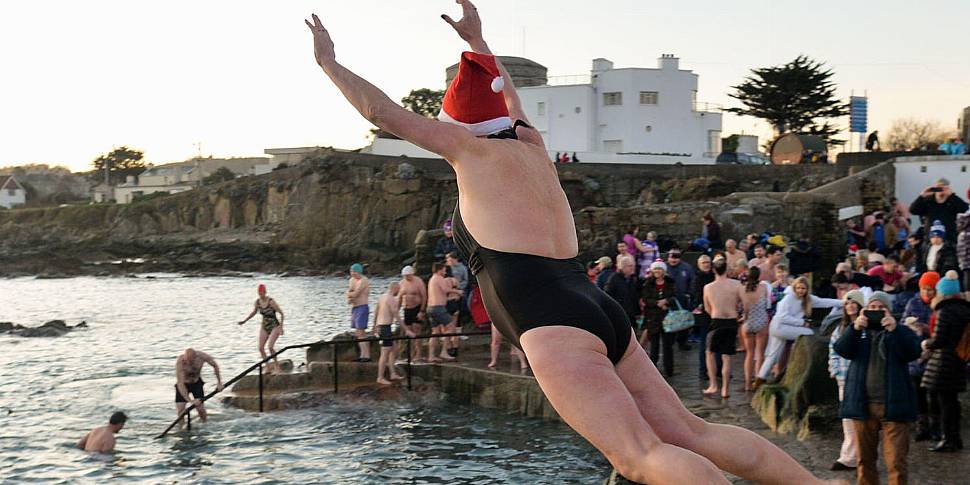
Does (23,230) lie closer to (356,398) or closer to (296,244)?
(296,244)

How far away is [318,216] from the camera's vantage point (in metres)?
63.1

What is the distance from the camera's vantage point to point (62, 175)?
135625mm

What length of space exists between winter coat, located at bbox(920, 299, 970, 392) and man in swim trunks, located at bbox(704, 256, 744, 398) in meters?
3.59

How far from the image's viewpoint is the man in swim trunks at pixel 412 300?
17391 mm

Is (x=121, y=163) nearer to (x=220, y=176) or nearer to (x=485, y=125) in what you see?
(x=220, y=176)

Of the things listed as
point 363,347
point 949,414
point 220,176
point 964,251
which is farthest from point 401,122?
point 220,176

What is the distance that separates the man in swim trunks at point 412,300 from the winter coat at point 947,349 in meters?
9.55

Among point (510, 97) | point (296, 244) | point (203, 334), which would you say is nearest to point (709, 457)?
point (510, 97)

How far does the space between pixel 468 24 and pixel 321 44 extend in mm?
1067

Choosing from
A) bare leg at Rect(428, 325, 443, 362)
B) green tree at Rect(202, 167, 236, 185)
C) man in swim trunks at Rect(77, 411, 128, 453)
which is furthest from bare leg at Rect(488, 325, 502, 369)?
green tree at Rect(202, 167, 236, 185)

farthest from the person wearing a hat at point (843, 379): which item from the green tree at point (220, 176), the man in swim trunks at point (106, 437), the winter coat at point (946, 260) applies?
the green tree at point (220, 176)

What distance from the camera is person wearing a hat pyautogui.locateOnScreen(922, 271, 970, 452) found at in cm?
908

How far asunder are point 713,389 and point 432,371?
571cm

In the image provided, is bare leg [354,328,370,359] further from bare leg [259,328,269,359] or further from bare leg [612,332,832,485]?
bare leg [612,332,832,485]
